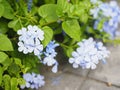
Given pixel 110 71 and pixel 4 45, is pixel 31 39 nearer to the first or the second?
pixel 4 45

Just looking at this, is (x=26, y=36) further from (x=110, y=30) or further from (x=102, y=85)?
(x=110, y=30)

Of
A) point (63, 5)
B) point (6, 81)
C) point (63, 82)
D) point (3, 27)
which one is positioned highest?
point (63, 5)

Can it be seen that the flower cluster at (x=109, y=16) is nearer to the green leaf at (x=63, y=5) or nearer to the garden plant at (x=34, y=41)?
the garden plant at (x=34, y=41)

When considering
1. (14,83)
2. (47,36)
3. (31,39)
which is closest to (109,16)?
(47,36)

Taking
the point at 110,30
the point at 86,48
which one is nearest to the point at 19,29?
the point at 86,48

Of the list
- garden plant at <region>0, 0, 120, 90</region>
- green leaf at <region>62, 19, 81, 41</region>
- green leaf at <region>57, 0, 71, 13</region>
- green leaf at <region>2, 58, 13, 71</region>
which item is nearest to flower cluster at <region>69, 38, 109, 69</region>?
garden plant at <region>0, 0, 120, 90</region>

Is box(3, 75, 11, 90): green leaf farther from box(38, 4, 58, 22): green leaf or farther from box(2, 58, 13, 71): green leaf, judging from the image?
→ box(38, 4, 58, 22): green leaf
